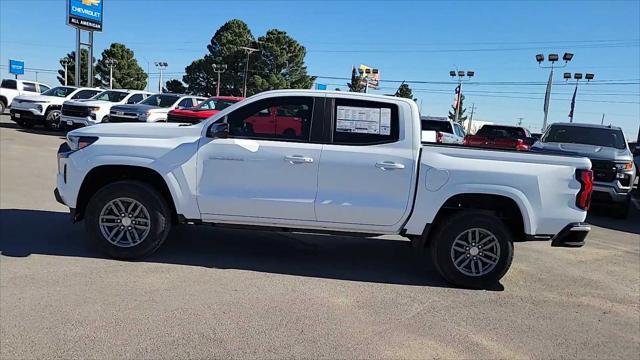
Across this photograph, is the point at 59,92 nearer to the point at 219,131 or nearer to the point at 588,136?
the point at 219,131

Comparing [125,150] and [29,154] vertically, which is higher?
[125,150]

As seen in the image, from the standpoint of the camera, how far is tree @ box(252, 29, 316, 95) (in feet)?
232

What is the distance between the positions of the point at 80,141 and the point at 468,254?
424 centimetres

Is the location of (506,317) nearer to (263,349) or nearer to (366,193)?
(366,193)

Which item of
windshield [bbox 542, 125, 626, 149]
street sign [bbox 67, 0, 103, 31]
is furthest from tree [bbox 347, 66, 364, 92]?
windshield [bbox 542, 125, 626, 149]

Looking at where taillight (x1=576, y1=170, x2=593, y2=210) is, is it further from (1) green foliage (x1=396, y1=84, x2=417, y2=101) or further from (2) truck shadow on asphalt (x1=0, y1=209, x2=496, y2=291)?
(1) green foliage (x1=396, y1=84, x2=417, y2=101)

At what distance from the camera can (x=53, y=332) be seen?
12.6 feet

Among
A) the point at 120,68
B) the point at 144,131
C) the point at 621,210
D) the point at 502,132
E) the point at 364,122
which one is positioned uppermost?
the point at 120,68

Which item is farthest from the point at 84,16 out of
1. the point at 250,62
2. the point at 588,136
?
the point at 250,62

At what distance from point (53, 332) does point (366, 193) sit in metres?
3.00

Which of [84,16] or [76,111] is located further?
[84,16]

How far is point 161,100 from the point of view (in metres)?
19.2

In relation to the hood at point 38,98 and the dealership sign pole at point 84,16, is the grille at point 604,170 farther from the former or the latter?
the dealership sign pole at point 84,16

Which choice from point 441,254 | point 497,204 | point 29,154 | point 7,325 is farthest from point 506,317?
point 29,154
